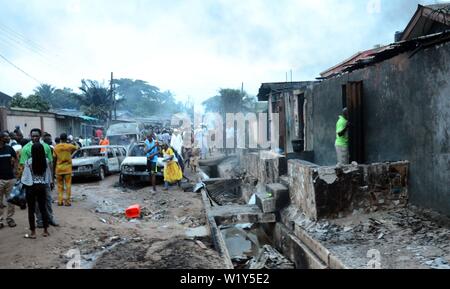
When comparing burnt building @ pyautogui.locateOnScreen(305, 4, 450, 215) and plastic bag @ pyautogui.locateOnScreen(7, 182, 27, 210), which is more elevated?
burnt building @ pyautogui.locateOnScreen(305, 4, 450, 215)

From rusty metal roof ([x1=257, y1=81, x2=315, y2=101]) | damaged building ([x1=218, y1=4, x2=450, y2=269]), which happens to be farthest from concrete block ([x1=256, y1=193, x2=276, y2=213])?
rusty metal roof ([x1=257, y1=81, x2=315, y2=101])

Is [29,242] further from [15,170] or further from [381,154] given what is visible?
[381,154]

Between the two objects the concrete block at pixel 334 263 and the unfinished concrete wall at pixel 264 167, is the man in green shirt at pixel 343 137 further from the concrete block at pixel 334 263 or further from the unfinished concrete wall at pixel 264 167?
the concrete block at pixel 334 263

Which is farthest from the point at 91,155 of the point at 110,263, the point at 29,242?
the point at 110,263

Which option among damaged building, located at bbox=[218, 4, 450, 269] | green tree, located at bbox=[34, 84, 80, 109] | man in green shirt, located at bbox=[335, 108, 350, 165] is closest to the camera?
damaged building, located at bbox=[218, 4, 450, 269]

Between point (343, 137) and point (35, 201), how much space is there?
6441mm

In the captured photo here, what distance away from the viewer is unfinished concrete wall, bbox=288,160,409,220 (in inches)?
265

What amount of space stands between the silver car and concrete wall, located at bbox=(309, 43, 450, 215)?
368 inches

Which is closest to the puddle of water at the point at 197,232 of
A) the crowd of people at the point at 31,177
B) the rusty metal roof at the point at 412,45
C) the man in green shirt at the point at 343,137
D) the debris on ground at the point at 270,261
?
the debris on ground at the point at 270,261

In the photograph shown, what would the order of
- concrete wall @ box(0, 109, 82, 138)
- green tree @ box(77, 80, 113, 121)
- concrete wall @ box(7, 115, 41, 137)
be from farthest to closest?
green tree @ box(77, 80, 113, 121)
concrete wall @ box(7, 115, 41, 137)
concrete wall @ box(0, 109, 82, 138)

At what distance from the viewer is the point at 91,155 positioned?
48.2ft

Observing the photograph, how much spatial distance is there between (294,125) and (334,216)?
7.19 m

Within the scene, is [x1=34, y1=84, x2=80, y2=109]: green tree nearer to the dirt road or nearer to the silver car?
the silver car
